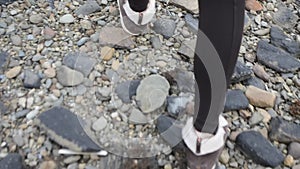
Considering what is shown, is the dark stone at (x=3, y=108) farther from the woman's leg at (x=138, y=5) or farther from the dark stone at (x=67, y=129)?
the woman's leg at (x=138, y=5)

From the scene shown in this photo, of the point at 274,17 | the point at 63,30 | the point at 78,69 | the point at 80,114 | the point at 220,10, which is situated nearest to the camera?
the point at 220,10

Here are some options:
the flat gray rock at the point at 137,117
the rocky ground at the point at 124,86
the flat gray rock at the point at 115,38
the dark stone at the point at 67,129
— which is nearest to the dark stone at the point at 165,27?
the rocky ground at the point at 124,86

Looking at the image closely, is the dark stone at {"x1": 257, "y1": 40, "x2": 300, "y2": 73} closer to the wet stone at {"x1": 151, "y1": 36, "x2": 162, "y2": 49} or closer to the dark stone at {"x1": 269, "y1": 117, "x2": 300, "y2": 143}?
the dark stone at {"x1": 269, "y1": 117, "x2": 300, "y2": 143}

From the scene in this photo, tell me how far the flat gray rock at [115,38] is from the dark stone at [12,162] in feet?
1.60

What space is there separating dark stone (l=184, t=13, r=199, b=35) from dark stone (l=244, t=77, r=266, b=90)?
27 centimetres

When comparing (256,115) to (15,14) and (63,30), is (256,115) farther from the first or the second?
(15,14)

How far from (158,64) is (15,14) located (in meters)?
0.54

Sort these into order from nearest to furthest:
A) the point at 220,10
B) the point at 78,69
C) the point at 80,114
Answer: the point at 220,10, the point at 80,114, the point at 78,69

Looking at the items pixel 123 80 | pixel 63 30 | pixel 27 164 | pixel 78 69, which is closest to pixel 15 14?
pixel 63 30

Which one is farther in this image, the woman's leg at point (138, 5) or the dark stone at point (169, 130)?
the woman's leg at point (138, 5)

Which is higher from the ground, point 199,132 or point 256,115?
point 199,132

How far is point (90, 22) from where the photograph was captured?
61.0 inches

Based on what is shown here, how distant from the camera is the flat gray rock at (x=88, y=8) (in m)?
1.59

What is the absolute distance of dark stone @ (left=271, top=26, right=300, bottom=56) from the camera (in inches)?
59.4
